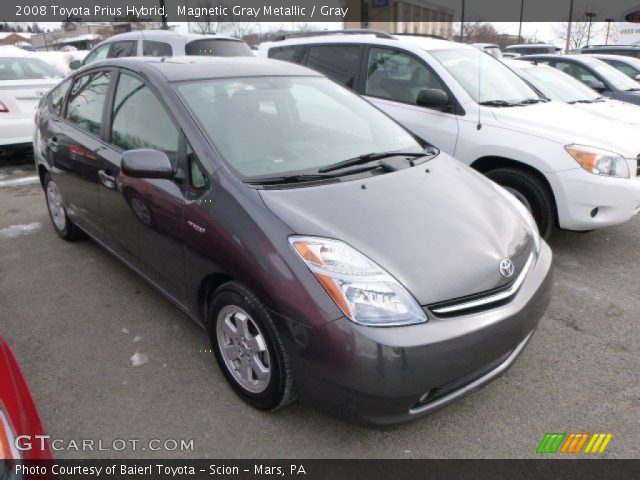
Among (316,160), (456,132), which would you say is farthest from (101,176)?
(456,132)

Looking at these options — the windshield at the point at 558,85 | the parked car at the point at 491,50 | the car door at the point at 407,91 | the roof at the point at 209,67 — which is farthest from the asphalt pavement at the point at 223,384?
the parked car at the point at 491,50

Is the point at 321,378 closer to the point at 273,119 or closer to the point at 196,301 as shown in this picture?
the point at 196,301

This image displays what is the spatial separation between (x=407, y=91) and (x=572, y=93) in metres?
2.64

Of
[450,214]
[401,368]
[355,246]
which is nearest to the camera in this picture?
[401,368]

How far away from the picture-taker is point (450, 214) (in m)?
2.47

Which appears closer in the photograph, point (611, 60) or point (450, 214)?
point (450, 214)

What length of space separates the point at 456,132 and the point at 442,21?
76701mm

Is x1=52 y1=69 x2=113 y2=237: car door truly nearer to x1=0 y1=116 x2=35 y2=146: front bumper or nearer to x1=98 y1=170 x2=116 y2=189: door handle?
x1=98 y1=170 x2=116 y2=189: door handle

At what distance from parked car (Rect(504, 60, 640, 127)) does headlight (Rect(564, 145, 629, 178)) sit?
120 cm

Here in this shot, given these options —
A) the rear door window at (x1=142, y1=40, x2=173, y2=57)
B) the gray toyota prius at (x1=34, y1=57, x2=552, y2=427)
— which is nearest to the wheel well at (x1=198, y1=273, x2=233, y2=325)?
the gray toyota prius at (x1=34, y1=57, x2=552, y2=427)

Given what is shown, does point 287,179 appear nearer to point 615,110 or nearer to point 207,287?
point 207,287

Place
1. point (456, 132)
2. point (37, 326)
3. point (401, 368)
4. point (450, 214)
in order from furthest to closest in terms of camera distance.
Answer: point (456, 132), point (37, 326), point (450, 214), point (401, 368)

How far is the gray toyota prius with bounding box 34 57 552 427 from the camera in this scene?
203cm

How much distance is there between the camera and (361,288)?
2.05 metres
